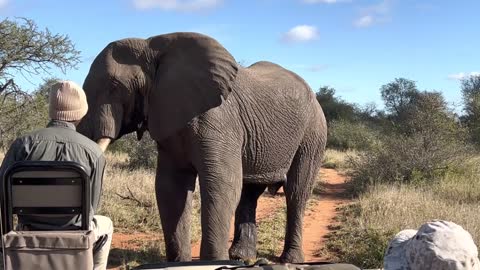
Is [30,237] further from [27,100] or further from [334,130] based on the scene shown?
[334,130]

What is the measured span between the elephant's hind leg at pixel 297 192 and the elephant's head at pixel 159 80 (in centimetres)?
169

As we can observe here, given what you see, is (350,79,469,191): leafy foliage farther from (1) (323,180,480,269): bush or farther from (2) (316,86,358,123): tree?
(2) (316,86,358,123): tree

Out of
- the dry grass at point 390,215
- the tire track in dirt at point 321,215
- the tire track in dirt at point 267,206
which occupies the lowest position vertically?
the tire track in dirt at point 321,215

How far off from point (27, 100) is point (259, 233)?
29.3 feet

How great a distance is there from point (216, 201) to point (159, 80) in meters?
1.18

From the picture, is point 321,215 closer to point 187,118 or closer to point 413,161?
point 413,161

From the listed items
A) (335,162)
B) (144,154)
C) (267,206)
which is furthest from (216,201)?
(335,162)

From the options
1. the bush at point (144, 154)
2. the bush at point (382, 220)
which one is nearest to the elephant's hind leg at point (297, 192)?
the bush at point (382, 220)

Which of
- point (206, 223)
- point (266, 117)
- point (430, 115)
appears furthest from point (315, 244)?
point (430, 115)

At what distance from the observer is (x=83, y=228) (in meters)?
3.00

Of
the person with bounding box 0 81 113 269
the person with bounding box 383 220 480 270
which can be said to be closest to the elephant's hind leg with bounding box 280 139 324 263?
the person with bounding box 0 81 113 269

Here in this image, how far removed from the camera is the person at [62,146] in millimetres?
3082

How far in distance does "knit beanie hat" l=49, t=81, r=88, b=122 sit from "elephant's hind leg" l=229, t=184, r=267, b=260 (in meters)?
4.00

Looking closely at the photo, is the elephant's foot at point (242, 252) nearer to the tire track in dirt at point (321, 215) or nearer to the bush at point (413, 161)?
the tire track in dirt at point (321, 215)
